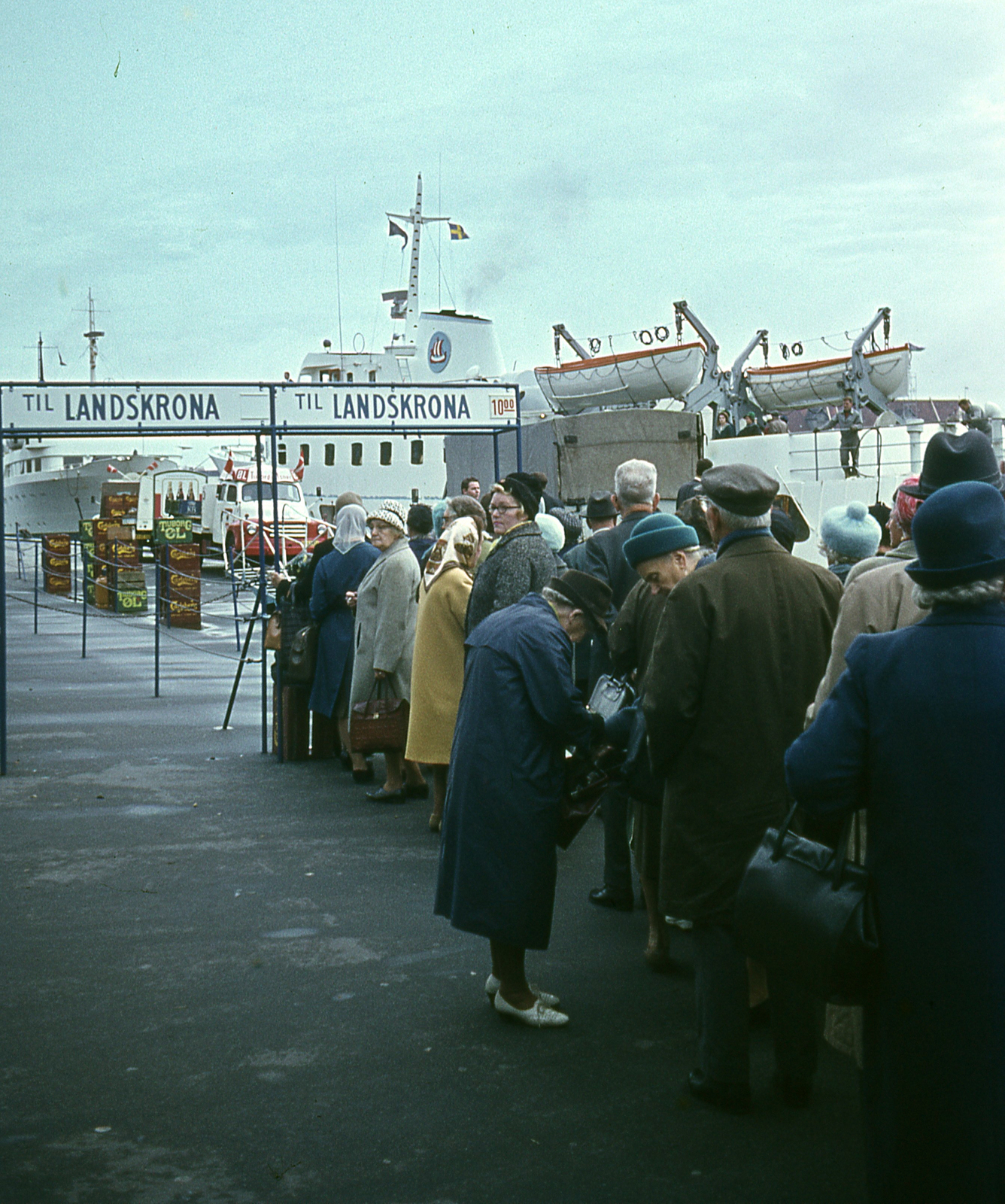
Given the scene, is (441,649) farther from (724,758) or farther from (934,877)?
(934,877)

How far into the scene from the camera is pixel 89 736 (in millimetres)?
11484

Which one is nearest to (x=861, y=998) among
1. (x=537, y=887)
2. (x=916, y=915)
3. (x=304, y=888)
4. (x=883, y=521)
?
(x=916, y=915)

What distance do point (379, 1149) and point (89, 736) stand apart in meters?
8.32

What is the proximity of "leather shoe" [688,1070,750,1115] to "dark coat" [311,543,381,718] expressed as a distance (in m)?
6.10

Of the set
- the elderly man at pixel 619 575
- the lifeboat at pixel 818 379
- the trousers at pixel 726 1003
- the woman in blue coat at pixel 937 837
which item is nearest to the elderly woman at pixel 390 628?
the elderly man at pixel 619 575

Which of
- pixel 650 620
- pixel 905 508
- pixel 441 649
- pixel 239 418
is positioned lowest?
pixel 441 649

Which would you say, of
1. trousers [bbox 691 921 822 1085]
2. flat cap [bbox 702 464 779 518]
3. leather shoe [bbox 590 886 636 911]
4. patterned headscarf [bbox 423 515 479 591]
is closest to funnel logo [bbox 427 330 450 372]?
patterned headscarf [bbox 423 515 479 591]

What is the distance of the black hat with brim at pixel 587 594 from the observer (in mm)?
4918

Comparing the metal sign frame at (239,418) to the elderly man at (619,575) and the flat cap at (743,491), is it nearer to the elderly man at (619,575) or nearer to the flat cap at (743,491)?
the elderly man at (619,575)

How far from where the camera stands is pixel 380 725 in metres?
8.56

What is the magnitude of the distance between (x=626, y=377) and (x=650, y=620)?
1105 inches

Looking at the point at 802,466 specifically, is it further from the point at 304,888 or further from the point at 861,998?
the point at 861,998

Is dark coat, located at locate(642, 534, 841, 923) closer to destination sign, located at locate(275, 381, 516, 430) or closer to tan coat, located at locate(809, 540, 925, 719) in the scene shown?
tan coat, located at locate(809, 540, 925, 719)

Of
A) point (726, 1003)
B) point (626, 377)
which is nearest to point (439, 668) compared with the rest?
point (726, 1003)
